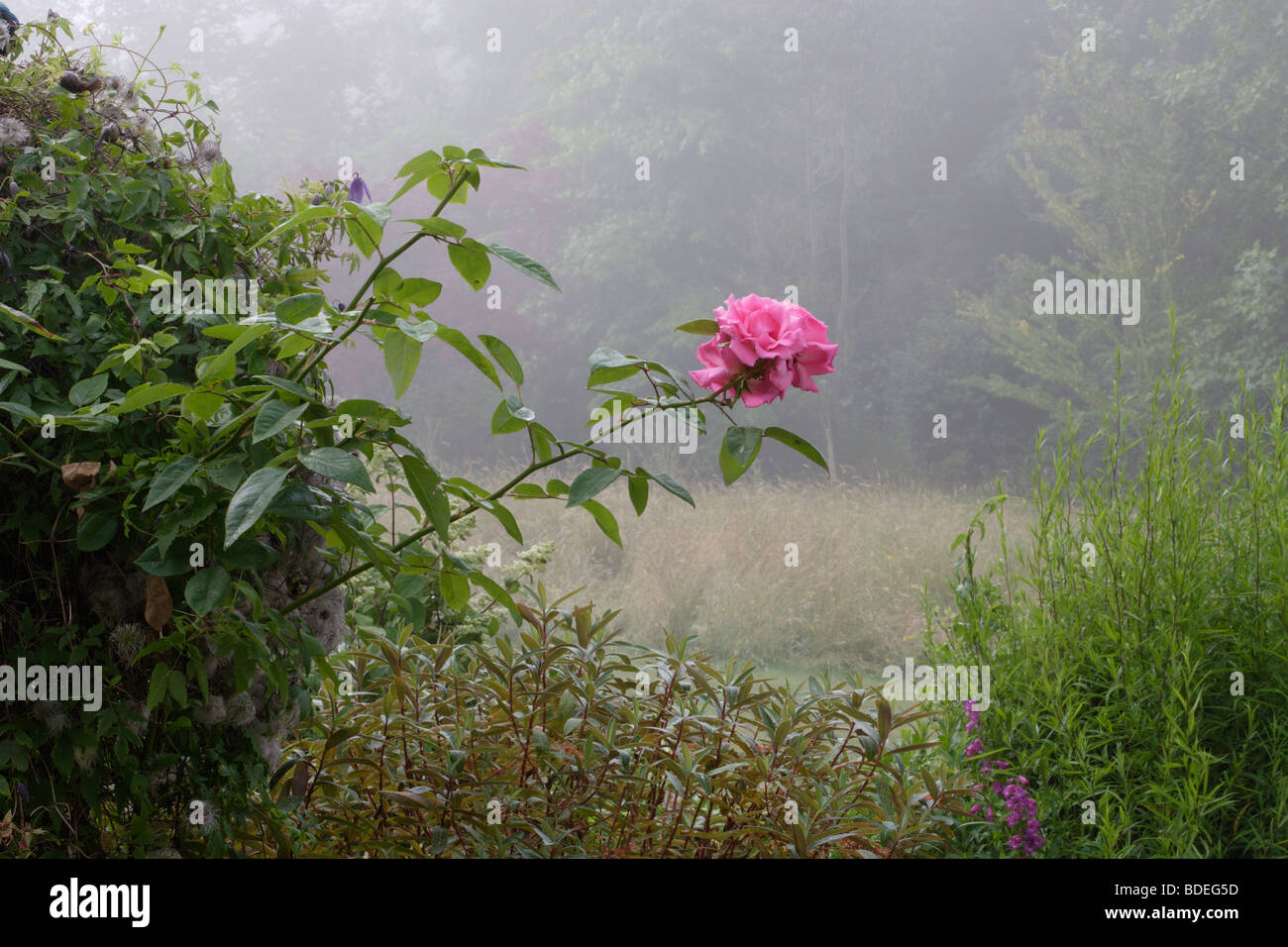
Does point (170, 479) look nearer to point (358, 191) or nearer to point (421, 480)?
point (421, 480)

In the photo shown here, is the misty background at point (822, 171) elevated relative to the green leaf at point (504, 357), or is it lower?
elevated

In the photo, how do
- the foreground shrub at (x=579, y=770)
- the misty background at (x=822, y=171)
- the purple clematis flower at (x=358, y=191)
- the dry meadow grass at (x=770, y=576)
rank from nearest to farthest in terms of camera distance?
1. the foreground shrub at (x=579, y=770)
2. the purple clematis flower at (x=358, y=191)
3. the dry meadow grass at (x=770, y=576)
4. the misty background at (x=822, y=171)

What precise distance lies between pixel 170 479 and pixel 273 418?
11 centimetres

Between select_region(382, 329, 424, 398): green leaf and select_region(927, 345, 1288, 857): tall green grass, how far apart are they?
1.33 meters

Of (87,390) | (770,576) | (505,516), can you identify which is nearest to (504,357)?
(505,516)

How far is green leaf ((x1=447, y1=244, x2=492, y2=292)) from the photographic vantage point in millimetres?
962

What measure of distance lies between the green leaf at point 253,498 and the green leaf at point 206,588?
3.7 inches

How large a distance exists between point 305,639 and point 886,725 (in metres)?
0.92

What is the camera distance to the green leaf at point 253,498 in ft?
2.43

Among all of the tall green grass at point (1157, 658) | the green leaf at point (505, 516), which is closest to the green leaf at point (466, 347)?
the green leaf at point (505, 516)

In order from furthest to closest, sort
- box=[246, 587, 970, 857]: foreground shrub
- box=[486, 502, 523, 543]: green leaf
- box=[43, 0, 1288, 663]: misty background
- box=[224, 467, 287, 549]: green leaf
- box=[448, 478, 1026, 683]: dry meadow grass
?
box=[43, 0, 1288, 663]: misty background → box=[448, 478, 1026, 683]: dry meadow grass → box=[246, 587, 970, 857]: foreground shrub → box=[486, 502, 523, 543]: green leaf → box=[224, 467, 287, 549]: green leaf

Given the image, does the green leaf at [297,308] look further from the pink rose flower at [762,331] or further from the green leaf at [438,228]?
the pink rose flower at [762,331]

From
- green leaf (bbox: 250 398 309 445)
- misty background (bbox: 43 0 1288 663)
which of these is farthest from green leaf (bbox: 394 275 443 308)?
misty background (bbox: 43 0 1288 663)

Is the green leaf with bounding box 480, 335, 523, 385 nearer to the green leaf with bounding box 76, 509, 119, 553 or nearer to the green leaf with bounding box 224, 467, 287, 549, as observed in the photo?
the green leaf with bounding box 224, 467, 287, 549
